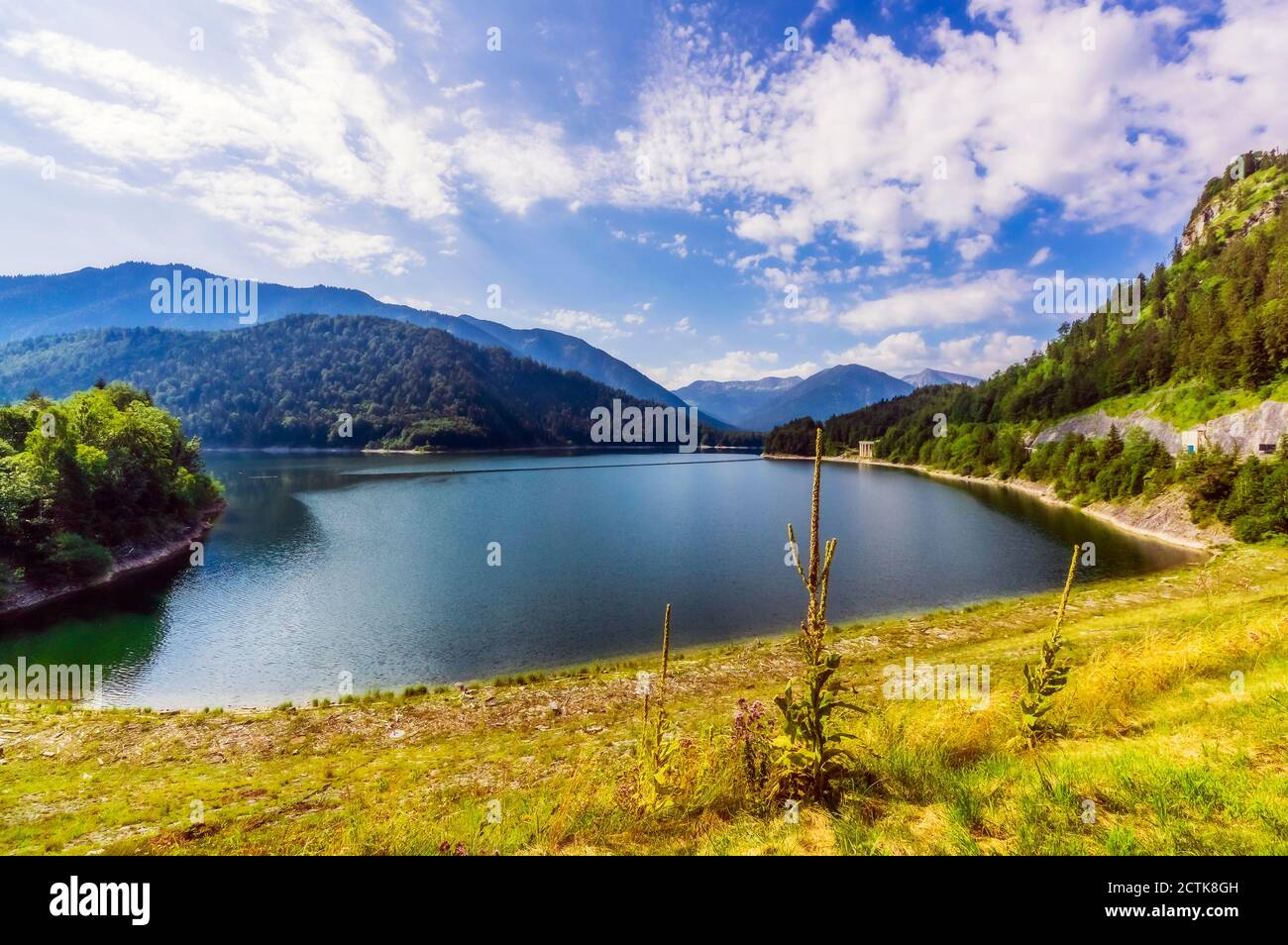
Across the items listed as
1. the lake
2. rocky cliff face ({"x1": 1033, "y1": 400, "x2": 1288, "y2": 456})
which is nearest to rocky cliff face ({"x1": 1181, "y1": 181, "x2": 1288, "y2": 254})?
rocky cliff face ({"x1": 1033, "y1": 400, "x2": 1288, "y2": 456})

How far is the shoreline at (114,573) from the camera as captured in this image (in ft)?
107

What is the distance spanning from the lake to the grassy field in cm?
435

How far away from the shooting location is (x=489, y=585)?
3903 centimetres

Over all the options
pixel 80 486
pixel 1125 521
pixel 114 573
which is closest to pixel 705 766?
pixel 114 573

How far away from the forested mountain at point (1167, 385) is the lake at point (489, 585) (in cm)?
788

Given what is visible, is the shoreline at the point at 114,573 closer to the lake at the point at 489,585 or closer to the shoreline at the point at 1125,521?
the lake at the point at 489,585

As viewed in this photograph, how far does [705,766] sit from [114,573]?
52.8m

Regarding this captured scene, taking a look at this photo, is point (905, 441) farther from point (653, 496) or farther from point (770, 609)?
point (770, 609)

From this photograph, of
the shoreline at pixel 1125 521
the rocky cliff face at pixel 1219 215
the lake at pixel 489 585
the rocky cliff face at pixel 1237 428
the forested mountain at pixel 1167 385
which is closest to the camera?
the lake at pixel 489 585

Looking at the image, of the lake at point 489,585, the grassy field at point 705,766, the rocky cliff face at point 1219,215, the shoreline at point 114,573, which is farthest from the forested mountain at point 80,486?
the rocky cliff face at point 1219,215

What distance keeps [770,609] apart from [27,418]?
60404 mm

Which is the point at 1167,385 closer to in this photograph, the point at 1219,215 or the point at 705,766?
the point at 705,766

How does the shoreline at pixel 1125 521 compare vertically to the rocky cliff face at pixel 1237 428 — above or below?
below

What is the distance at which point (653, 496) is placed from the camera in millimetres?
93688
